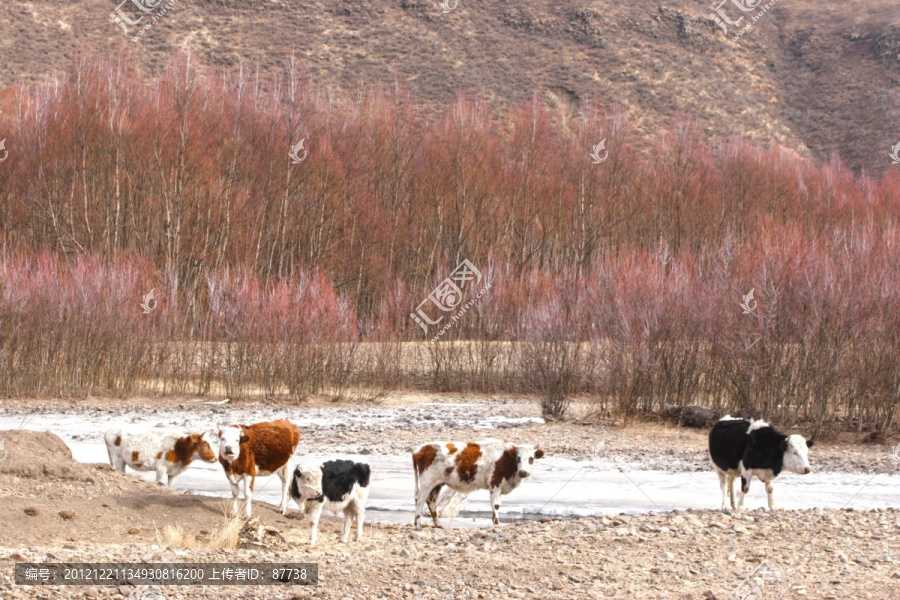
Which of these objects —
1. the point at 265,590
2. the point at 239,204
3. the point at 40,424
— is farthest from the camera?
the point at 239,204

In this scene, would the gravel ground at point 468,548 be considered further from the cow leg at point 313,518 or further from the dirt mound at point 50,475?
the cow leg at point 313,518

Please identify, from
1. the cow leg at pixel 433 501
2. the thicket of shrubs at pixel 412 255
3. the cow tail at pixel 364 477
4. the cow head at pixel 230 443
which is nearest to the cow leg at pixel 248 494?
the cow head at pixel 230 443

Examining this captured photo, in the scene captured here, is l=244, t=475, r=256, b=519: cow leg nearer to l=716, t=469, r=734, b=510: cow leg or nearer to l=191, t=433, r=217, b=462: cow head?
l=191, t=433, r=217, b=462: cow head

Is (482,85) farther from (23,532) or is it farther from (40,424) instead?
(23,532)

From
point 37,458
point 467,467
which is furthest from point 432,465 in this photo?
point 37,458

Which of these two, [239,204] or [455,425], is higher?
[239,204]

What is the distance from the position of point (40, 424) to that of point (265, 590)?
564 inches

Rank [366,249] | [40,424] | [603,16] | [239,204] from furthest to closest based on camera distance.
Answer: [603,16], [366,249], [239,204], [40,424]

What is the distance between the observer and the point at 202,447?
11.1 meters

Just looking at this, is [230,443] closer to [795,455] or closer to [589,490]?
[589,490]

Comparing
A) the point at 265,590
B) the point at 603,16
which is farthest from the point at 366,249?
the point at 603,16

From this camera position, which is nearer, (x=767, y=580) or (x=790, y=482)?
(x=767, y=580)

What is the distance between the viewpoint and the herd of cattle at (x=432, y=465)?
9020 millimetres

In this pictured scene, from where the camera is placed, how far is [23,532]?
345 inches
